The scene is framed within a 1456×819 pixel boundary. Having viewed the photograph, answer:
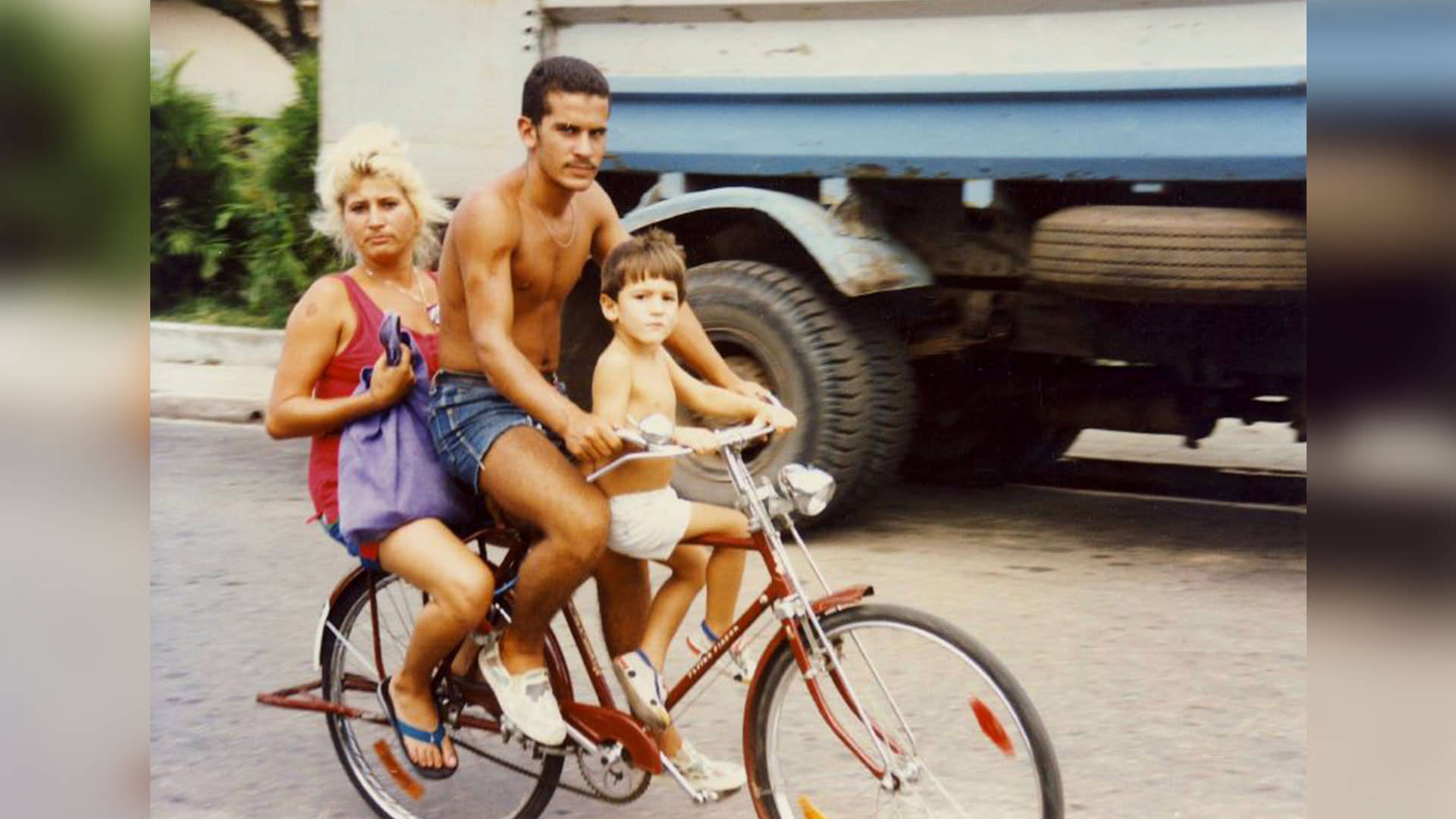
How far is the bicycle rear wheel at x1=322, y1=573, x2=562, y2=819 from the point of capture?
4.01 m

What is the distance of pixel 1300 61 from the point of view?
522 cm

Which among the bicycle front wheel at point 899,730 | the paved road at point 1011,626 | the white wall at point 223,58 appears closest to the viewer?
the bicycle front wheel at point 899,730

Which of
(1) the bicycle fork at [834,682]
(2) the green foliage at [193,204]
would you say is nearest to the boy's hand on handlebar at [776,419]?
(1) the bicycle fork at [834,682]

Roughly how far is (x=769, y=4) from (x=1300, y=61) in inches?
66.2

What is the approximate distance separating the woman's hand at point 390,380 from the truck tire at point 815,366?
2.56 metres

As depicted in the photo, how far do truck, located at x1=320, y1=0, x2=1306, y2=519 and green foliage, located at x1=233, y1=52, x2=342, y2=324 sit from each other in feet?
3.87

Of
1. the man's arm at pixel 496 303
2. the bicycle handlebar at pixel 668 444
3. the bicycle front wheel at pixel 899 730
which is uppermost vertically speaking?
the man's arm at pixel 496 303

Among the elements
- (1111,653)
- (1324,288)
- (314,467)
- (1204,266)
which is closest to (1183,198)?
(1204,266)

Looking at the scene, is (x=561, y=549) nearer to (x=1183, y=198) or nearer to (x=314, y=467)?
(x=314, y=467)

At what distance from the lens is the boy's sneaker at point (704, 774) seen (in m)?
3.83

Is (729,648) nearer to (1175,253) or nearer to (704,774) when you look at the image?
(704,774)

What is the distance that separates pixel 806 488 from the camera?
11.6ft

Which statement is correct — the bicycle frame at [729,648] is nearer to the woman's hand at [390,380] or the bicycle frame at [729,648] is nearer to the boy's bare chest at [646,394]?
the boy's bare chest at [646,394]

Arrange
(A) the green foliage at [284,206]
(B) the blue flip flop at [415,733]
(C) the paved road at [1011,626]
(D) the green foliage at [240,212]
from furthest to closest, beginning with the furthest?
(A) the green foliage at [284,206]
(D) the green foliage at [240,212]
(C) the paved road at [1011,626]
(B) the blue flip flop at [415,733]
